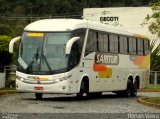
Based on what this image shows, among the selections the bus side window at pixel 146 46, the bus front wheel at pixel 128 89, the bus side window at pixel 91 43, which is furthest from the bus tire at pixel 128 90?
the bus side window at pixel 91 43

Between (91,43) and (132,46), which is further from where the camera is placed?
(132,46)

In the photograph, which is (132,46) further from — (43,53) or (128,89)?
(43,53)

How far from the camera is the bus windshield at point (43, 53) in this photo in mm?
22633

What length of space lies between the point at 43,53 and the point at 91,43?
9.62 feet

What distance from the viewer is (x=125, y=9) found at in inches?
2938

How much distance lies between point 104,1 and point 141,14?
90.5 feet

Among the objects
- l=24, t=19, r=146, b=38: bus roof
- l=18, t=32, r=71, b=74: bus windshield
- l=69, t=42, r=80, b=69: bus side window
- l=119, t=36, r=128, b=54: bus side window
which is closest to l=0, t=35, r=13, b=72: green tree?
l=119, t=36, r=128, b=54: bus side window

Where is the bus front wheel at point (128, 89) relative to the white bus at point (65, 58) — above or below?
below

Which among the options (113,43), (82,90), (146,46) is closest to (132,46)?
(146,46)

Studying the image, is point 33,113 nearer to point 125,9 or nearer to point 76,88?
point 76,88

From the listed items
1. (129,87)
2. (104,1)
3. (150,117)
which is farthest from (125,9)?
(150,117)

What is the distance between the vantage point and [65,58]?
22.7m

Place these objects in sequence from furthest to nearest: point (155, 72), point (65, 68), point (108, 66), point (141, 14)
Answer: point (141, 14) → point (155, 72) → point (108, 66) → point (65, 68)

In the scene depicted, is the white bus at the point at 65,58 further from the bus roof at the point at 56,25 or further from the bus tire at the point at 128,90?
the bus tire at the point at 128,90
